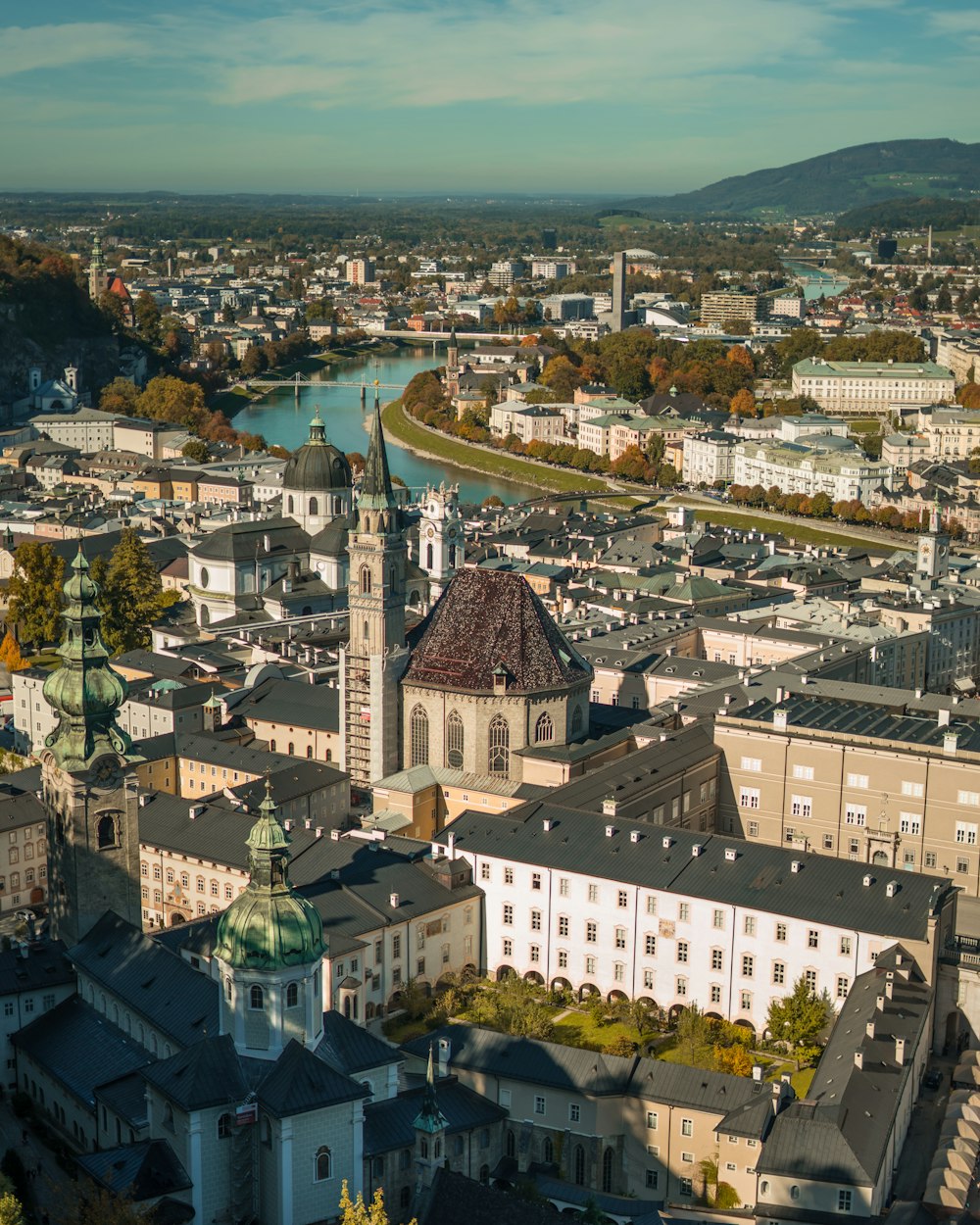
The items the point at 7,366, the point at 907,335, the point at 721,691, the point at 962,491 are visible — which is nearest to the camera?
the point at 721,691

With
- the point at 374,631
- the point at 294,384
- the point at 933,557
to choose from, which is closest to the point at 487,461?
the point at 294,384

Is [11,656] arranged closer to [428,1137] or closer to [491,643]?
[491,643]

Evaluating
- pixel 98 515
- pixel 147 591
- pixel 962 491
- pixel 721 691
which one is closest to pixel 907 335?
pixel 962 491

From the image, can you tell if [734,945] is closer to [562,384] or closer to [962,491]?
[962,491]

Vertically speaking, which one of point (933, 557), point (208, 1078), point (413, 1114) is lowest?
point (413, 1114)

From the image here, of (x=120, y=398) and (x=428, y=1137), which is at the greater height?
(x=120, y=398)

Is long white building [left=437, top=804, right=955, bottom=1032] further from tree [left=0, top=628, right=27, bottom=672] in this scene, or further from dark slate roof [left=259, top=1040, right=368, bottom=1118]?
tree [left=0, top=628, right=27, bottom=672]

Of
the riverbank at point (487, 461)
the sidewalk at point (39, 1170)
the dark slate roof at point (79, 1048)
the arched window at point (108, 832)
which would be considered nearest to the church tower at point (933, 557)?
the riverbank at point (487, 461)

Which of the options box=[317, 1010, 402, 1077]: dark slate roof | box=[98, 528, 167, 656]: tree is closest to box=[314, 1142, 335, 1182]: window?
box=[317, 1010, 402, 1077]: dark slate roof
